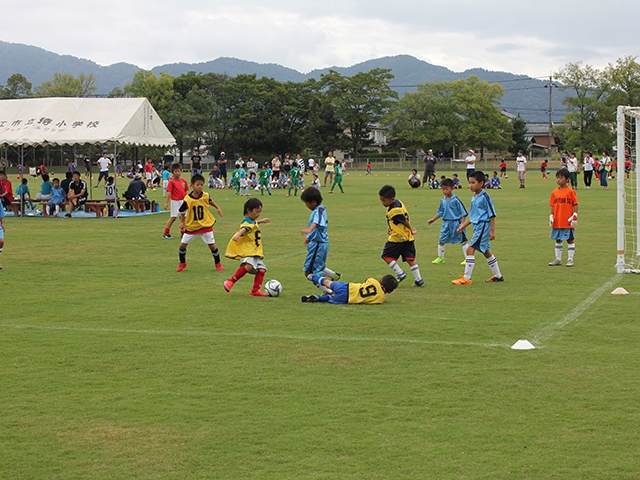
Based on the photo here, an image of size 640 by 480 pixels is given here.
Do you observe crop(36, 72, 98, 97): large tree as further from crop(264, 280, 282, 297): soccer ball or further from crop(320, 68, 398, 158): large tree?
crop(264, 280, 282, 297): soccer ball

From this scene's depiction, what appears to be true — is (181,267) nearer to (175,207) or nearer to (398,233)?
(398,233)

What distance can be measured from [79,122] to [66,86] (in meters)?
92.3

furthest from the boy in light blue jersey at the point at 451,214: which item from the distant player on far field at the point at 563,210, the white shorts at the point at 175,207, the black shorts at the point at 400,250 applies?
the white shorts at the point at 175,207

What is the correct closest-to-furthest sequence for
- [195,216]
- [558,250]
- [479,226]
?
[479,226] < [195,216] < [558,250]

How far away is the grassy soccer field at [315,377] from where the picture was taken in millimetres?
4824

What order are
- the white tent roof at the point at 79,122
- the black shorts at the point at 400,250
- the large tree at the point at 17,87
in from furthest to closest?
the large tree at the point at 17,87 < the white tent roof at the point at 79,122 < the black shorts at the point at 400,250

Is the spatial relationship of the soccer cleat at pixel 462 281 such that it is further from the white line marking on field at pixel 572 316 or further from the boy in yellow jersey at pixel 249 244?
the boy in yellow jersey at pixel 249 244

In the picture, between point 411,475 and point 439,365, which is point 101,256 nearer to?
point 439,365

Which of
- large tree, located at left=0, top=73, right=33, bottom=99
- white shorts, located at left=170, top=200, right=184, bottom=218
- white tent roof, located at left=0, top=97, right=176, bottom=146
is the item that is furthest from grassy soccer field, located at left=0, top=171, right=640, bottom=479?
large tree, located at left=0, top=73, right=33, bottom=99

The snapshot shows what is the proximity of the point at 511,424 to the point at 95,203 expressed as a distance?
2142cm

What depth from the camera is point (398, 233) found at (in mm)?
10922

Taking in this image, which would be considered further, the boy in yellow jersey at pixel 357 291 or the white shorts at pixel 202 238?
the white shorts at pixel 202 238

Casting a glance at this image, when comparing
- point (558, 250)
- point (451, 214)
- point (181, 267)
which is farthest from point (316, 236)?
point (558, 250)

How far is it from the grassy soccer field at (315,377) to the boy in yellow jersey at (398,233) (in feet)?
1.49
